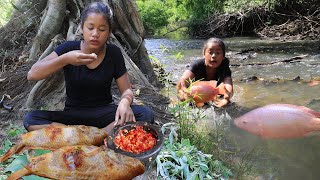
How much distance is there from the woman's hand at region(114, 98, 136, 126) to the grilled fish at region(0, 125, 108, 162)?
0.25 metres

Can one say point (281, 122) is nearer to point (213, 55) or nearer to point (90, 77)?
point (213, 55)

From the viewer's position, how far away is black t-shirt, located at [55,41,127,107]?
3.07 m

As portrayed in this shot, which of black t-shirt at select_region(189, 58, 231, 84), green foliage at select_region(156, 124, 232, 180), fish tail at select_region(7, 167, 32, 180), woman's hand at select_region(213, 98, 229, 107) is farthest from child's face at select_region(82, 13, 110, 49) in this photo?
black t-shirt at select_region(189, 58, 231, 84)

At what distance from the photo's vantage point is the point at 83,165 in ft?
6.62

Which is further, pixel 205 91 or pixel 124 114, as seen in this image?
pixel 205 91

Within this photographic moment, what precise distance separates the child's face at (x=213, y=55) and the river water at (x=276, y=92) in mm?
601

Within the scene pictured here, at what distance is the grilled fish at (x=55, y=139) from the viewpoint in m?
2.42

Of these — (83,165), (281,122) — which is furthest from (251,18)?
(83,165)

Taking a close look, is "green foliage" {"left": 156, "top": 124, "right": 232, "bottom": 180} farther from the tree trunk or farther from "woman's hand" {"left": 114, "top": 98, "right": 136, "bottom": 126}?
the tree trunk

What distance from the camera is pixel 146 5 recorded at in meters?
26.3

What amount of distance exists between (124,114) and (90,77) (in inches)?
20.5

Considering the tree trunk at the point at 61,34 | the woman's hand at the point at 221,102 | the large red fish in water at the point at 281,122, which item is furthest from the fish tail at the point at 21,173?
the woman's hand at the point at 221,102

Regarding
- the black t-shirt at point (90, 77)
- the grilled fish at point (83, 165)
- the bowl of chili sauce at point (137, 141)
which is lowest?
the bowl of chili sauce at point (137, 141)

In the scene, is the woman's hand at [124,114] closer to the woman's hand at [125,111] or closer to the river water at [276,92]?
the woman's hand at [125,111]
